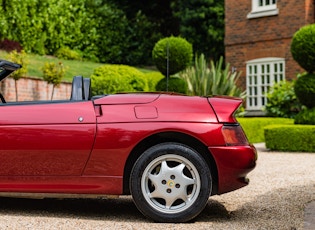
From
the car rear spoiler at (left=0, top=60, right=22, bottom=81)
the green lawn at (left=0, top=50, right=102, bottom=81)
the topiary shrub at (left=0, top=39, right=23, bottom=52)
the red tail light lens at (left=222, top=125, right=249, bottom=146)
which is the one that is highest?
the car rear spoiler at (left=0, top=60, right=22, bottom=81)

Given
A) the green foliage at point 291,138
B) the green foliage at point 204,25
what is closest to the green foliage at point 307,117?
the green foliage at point 291,138

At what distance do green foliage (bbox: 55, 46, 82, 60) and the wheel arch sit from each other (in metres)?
18.5

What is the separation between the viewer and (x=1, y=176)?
540 cm

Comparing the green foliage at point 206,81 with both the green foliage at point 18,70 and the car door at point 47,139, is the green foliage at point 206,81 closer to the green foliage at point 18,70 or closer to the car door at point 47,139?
the green foliage at point 18,70

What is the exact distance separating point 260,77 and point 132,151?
1562 centimetres

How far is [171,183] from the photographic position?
16.9ft

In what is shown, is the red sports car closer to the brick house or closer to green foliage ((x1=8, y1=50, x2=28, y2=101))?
green foliage ((x1=8, y1=50, x2=28, y2=101))

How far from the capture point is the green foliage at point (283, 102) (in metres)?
17.6

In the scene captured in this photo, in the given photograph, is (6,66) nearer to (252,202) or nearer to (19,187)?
(19,187)

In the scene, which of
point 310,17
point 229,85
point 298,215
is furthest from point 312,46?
point 298,215

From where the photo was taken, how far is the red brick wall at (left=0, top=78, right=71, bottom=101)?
15.5m

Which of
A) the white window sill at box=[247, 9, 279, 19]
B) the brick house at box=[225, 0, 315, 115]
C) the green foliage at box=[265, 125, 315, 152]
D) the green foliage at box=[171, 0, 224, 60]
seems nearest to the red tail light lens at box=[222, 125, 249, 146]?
the green foliage at box=[265, 125, 315, 152]

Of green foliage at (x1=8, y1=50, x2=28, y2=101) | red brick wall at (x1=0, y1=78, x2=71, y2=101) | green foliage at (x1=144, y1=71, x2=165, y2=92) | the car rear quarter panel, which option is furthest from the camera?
green foliage at (x1=144, y1=71, x2=165, y2=92)

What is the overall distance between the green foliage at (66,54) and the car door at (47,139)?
18.3 m
